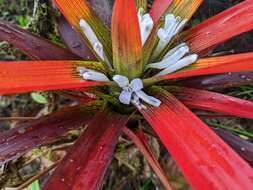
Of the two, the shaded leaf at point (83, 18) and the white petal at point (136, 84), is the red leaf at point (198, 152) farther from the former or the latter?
the shaded leaf at point (83, 18)

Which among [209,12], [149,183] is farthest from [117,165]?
[209,12]

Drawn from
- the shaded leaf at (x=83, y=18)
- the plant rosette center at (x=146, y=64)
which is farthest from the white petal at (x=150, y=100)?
the shaded leaf at (x=83, y=18)

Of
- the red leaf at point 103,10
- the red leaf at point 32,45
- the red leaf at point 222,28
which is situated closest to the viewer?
the red leaf at point 222,28

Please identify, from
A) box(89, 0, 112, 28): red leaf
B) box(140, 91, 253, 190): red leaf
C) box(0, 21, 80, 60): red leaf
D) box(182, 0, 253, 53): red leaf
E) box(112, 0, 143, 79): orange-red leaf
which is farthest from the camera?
box(89, 0, 112, 28): red leaf

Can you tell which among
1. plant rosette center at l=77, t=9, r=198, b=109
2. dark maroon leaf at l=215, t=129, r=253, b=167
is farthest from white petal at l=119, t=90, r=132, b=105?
dark maroon leaf at l=215, t=129, r=253, b=167

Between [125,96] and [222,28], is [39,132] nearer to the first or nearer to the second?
[125,96]

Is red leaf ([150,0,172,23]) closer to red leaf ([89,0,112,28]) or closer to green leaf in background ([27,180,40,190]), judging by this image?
red leaf ([89,0,112,28])

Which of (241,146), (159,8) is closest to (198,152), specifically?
(241,146)
